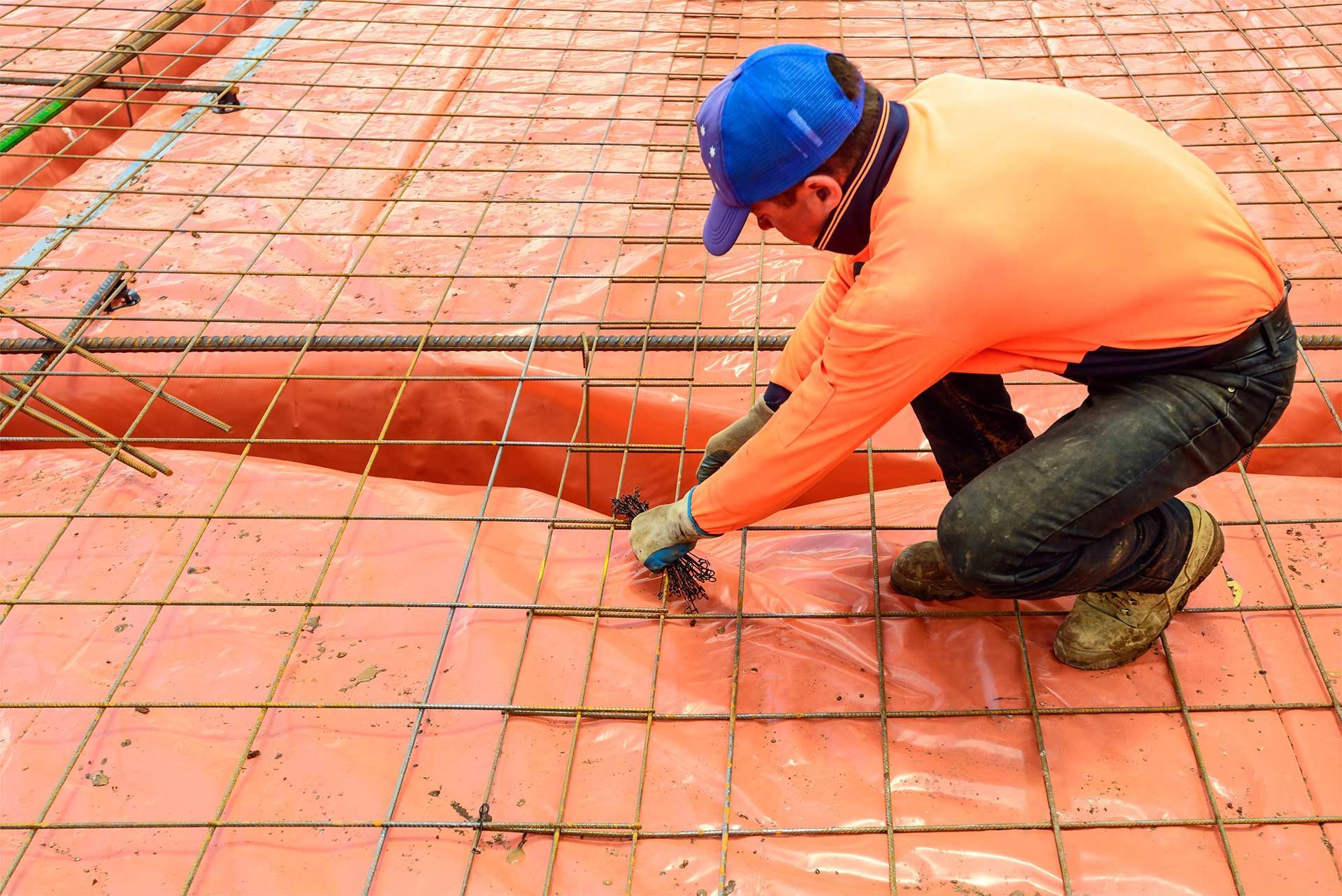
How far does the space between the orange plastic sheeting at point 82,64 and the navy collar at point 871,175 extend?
3115 mm

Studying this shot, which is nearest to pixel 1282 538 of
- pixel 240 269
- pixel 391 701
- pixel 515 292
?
pixel 391 701

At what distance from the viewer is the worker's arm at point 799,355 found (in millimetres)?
1815

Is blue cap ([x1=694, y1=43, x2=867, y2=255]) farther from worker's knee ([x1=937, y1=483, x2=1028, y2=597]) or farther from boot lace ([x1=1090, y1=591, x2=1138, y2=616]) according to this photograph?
boot lace ([x1=1090, y1=591, x2=1138, y2=616])

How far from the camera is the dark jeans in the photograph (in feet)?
→ 4.90

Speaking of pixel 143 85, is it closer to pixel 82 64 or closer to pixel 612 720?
pixel 82 64

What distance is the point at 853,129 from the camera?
4.37 ft

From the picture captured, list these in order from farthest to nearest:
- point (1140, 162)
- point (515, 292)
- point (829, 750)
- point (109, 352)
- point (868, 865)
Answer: point (515, 292) → point (109, 352) → point (829, 750) → point (868, 865) → point (1140, 162)

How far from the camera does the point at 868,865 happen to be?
1518 mm

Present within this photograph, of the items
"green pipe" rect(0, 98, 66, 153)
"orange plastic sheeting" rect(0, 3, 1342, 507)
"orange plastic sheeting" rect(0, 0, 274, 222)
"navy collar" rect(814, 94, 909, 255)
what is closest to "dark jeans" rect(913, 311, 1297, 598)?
"navy collar" rect(814, 94, 909, 255)

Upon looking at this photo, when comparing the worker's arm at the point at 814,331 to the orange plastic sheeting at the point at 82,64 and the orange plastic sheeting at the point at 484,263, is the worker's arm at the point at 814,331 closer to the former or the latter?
the orange plastic sheeting at the point at 484,263

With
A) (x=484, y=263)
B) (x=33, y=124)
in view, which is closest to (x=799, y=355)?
(x=484, y=263)

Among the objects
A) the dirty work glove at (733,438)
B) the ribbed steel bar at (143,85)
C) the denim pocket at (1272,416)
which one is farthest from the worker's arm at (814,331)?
the ribbed steel bar at (143,85)

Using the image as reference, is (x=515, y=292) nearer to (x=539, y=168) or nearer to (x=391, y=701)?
(x=539, y=168)

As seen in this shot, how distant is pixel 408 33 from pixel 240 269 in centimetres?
196
